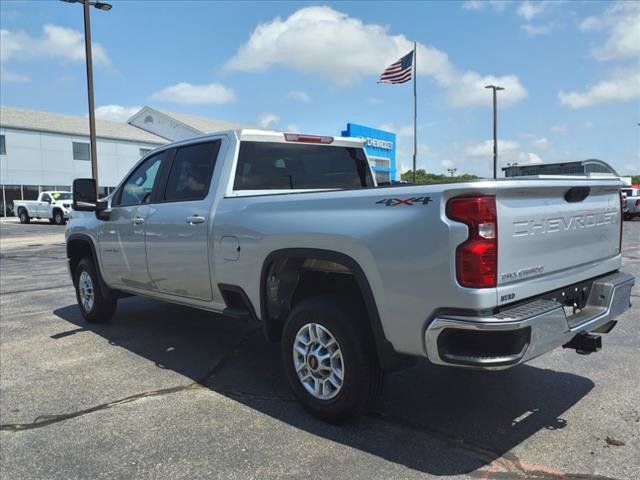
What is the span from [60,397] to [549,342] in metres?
3.51

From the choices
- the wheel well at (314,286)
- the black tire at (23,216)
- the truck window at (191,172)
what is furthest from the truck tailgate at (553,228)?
the black tire at (23,216)

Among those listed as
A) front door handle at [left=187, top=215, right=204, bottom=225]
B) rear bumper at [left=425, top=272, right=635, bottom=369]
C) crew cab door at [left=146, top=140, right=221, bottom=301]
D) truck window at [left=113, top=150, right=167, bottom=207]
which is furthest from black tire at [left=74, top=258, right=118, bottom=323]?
rear bumper at [left=425, top=272, right=635, bottom=369]

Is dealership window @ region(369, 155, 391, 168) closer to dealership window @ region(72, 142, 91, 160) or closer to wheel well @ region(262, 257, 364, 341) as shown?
dealership window @ region(72, 142, 91, 160)

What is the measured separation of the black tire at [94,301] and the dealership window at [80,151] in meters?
36.8

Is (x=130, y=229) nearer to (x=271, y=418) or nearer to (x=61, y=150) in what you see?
(x=271, y=418)

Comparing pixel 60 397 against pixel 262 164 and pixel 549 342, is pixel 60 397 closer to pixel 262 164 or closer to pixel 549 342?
pixel 262 164

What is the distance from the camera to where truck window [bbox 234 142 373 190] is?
4668 millimetres

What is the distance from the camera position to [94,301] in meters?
6.39

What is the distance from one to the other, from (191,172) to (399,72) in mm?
28372

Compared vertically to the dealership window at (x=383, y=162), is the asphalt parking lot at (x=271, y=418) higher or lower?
lower

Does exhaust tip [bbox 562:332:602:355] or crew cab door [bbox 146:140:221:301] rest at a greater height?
crew cab door [bbox 146:140:221:301]

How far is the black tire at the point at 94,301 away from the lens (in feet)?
20.7

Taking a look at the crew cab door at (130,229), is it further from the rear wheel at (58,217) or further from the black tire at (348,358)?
the rear wheel at (58,217)

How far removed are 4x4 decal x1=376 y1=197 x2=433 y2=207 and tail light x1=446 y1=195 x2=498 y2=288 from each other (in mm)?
152
